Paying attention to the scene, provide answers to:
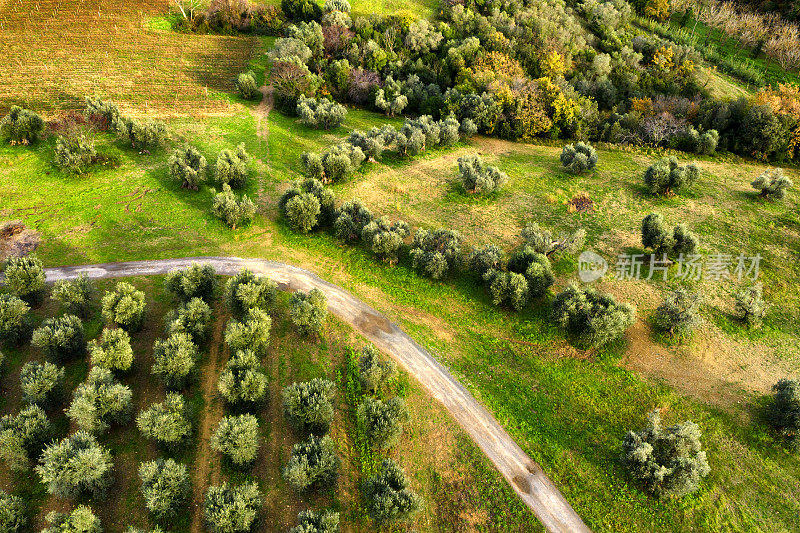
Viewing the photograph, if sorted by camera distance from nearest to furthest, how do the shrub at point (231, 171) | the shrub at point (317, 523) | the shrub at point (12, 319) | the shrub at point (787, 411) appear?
the shrub at point (317, 523)
the shrub at point (787, 411)
the shrub at point (12, 319)
the shrub at point (231, 171)

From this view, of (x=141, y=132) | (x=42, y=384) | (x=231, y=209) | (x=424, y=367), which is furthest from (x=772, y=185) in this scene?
(x=141, y=132)

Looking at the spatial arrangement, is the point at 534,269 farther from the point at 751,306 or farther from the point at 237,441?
the point at 237,441

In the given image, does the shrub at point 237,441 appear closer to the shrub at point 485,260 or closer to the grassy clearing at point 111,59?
the shrub at point 485,260

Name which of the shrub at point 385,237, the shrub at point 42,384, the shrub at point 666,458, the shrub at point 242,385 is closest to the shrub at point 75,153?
the shrub at point 42,384

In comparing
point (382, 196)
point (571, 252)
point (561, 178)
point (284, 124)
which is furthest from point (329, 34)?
point (571, 252)

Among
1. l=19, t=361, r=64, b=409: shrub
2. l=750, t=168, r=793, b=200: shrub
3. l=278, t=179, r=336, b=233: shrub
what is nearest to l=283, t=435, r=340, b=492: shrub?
l=19, t=361, r=64, b=409: shrub
